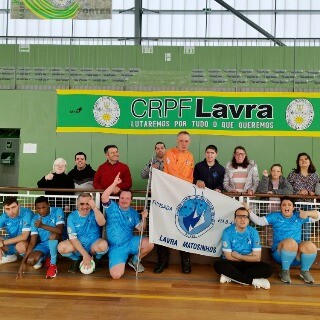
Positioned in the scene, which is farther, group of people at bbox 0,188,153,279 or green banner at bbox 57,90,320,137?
green banner at bbox 57,90,320,137

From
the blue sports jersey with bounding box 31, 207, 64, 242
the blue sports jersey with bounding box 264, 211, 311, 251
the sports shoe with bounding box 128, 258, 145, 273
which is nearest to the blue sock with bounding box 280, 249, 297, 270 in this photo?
the blue sports jersey with bounding box 264, 211, 311, 251

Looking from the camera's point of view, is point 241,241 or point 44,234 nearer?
point 241,241

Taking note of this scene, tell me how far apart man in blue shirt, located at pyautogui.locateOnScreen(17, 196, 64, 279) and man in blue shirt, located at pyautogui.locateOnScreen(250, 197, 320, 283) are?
8.18ft

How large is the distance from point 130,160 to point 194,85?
202 cm

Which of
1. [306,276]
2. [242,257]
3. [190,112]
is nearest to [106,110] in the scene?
[190,112]

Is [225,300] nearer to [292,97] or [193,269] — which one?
[193,269]

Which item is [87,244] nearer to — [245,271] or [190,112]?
[245,271]

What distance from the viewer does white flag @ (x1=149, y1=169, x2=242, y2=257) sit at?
213 inches

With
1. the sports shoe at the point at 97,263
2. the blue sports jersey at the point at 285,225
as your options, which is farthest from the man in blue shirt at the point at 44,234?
the blue sports jersey at the point at 285,225

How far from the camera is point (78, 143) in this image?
867cm

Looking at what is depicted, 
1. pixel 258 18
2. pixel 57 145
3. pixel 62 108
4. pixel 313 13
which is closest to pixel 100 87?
pixel 62 108

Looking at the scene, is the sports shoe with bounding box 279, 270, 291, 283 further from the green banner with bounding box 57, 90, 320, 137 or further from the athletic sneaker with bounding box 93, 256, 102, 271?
the green banner with bounding box 57, 90, 320, 137

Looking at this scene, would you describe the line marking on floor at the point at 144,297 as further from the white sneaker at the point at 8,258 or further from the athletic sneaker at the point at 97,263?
the white sneaker at the point at 8,258

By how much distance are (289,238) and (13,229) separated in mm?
3520
